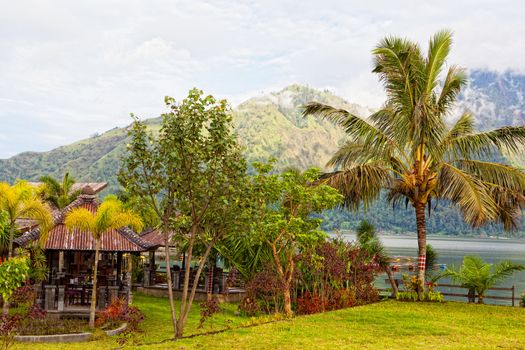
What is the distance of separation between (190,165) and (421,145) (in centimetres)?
889

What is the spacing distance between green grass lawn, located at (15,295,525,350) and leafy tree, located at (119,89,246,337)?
180 centimetres

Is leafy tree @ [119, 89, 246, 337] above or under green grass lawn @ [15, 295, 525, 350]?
above

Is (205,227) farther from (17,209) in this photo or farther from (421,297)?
(421,297)

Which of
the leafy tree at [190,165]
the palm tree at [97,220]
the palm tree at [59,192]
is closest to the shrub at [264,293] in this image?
the palm tree at [97,220]

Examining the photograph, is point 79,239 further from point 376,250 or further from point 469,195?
point 469,195

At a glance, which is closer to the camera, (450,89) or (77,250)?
(77,250)

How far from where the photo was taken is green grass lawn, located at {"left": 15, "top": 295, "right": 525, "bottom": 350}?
11.1 meters

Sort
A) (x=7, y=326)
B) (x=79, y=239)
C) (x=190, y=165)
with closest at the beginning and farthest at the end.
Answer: (x=7, y=326), (x=190, y=165), (x=79, y=239)

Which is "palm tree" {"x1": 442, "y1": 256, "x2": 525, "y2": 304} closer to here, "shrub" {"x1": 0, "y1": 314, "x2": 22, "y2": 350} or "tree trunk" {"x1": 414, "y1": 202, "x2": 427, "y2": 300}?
"tree trunk" {"x1": 414, "y1": 202, "x2": 427, "y2": 300}

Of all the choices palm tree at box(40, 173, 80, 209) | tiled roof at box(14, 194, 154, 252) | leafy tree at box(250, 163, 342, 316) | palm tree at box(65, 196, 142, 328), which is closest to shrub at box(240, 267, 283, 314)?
leafy tree at box(250, 163, 342, 316)

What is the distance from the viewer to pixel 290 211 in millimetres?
17375

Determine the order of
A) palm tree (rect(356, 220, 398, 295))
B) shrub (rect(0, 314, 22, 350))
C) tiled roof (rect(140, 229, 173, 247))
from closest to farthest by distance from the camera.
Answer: shrub (rect(0, 314, 22, 350)) → palm tree (rect(356, 220, 398, 295)) → tiled roof (rect(140, 229, 173, 247))

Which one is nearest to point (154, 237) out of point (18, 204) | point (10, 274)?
point (18, 204)

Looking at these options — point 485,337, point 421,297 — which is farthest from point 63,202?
point 485,337
